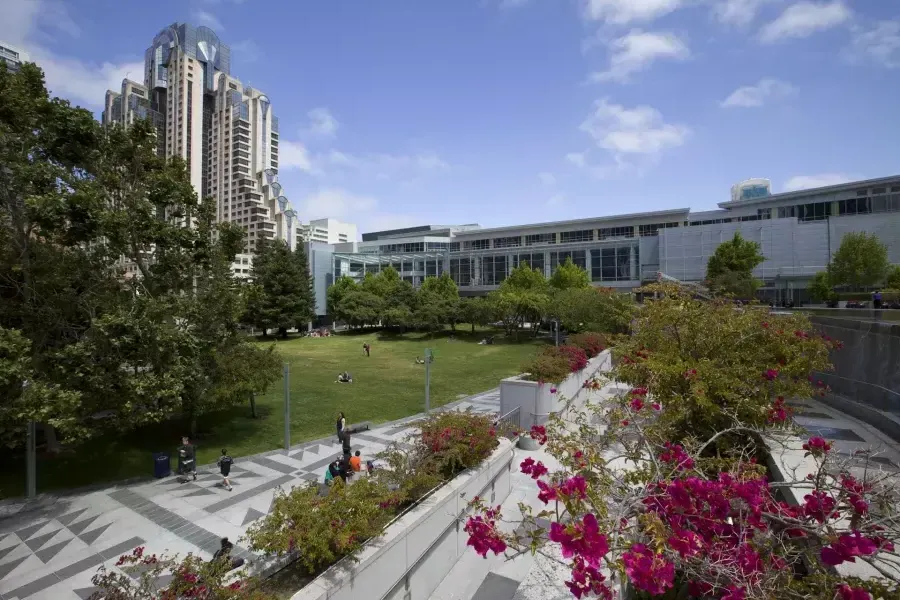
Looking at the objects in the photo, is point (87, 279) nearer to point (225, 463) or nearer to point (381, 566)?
point (225, 463)

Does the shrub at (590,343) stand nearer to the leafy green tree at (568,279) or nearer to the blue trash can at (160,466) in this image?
the blue trash can at (160,466)

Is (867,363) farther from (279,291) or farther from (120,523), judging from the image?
(279,291)

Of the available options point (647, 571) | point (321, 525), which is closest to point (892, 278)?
point (647, 571)

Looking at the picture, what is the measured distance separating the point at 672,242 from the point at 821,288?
16.1 meters

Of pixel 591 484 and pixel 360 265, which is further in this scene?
pixel 360 265

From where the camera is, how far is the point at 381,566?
195 inches

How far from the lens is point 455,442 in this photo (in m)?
7.27

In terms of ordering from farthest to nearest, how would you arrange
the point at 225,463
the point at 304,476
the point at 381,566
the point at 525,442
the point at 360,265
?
1. the point at 360,265
2. the point at 525,442
3. the point at 304,476
4. the point at 225,463
5. the point at 381,566

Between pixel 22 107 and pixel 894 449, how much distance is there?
1909 centimetres

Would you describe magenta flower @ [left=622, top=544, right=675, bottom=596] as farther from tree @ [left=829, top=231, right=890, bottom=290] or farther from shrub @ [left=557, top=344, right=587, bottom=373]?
tree @ [left=829, top=231, right=890, bottom=290]

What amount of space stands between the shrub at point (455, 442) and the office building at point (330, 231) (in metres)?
130

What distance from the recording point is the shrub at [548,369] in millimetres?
12781

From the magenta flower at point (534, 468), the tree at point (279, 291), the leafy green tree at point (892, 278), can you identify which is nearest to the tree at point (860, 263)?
the leafy green tree at point (892, 278)

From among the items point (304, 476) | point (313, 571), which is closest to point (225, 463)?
point (304, 476)
